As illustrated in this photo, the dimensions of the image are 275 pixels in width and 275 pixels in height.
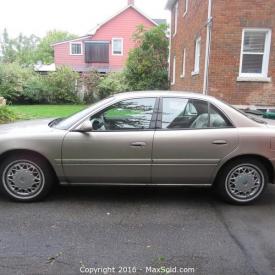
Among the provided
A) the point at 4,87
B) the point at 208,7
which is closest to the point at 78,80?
the point at 4,87

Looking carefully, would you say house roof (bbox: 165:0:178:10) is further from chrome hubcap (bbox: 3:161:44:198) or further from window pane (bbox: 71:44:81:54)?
chrome hubcap (bbox: 3:161:44:198)

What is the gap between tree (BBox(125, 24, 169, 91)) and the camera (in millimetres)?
21125

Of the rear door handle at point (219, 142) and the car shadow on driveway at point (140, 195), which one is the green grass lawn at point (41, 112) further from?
the rear door handle at point (219, 142)

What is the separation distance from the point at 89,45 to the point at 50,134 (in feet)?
104

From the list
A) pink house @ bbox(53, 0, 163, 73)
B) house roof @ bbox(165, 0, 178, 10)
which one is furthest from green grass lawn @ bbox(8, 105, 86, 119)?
pink house @ bbox(53, 0, 163, 73)

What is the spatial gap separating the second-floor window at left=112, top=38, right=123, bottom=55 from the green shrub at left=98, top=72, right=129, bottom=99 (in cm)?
975

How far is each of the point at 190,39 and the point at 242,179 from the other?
1154 cm

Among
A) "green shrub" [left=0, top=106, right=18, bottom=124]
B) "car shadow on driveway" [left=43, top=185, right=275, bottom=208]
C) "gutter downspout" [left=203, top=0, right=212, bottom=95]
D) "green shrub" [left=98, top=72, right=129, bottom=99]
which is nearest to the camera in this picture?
"car shadow on driveway" [left=43, top=185, right=275, bottom=208]

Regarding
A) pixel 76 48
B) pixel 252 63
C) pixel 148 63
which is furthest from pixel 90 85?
pixel 252 63

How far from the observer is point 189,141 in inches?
168

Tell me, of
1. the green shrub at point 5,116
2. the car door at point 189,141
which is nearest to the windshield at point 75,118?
the car door at point 189,141

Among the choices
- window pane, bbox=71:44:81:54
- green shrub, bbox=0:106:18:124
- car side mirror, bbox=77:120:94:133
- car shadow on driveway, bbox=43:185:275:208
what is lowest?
car shadow on driveway, bbox=43:185:275:208

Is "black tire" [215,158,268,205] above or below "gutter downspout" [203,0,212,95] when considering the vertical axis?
below

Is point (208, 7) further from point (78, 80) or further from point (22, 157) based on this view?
point (78, 80)
